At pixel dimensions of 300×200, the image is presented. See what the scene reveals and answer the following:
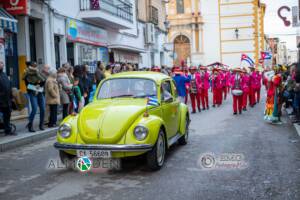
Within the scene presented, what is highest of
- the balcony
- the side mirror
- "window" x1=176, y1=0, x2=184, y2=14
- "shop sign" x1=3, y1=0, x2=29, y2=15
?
"window" x1=176, y1=0, x2=184, y2=14

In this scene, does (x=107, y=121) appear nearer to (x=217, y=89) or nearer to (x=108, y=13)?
(x=217, y=89)

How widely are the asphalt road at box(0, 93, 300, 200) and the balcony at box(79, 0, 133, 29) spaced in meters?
12.0

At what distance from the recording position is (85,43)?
21.7m

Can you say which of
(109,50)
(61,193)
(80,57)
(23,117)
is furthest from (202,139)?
(109,50)

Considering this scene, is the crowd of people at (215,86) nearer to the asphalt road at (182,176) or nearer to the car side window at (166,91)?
the asphalt road at (182,176)

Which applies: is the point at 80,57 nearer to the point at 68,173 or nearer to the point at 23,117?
the point at 23,117

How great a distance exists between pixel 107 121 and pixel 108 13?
53.2 feet

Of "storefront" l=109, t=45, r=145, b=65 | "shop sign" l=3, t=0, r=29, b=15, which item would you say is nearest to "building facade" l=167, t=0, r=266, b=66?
"storefront" l=109, t=45, r=145, b=65

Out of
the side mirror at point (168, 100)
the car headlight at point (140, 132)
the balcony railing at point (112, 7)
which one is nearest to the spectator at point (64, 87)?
the side mirror at point (168, 100)

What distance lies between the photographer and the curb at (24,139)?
10062 mm

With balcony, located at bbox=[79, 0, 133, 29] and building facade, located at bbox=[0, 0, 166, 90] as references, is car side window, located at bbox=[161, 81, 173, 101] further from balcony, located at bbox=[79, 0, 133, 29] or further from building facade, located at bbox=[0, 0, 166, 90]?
balcony, located at bbox=[79, 0, 133, 29]

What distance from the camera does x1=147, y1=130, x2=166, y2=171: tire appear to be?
7.21 meters

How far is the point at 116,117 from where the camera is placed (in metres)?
7.27
